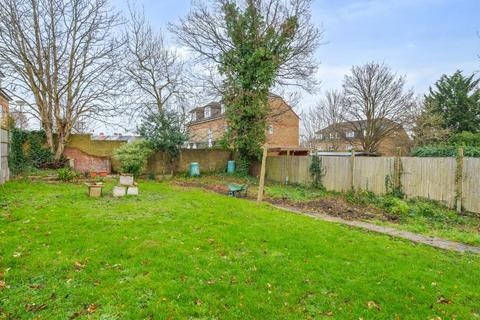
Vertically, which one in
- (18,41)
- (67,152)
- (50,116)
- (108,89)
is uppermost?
(18,41)

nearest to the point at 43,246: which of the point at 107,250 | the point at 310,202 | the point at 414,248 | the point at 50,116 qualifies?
the point at 107,250

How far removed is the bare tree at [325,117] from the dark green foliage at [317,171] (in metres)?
15.7

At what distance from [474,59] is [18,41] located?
19.7m

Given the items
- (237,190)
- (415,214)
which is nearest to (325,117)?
(237,190)

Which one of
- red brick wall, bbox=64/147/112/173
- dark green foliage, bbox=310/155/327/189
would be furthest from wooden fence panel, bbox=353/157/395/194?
red brick wall, bbox=64/147/112/173

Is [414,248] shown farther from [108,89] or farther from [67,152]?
[67,152]

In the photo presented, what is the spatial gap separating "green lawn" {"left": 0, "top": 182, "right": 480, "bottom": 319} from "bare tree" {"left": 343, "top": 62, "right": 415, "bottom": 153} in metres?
21.5

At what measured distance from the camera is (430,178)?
10086mm

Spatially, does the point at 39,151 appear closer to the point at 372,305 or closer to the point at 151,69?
the point at 151,69

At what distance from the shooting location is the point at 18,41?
1377 cm

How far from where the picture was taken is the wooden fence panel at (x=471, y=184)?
29.0 feet

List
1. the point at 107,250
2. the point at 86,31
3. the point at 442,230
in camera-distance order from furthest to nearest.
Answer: the point at 86,31 < the point at 442,230 < the point at 107,250

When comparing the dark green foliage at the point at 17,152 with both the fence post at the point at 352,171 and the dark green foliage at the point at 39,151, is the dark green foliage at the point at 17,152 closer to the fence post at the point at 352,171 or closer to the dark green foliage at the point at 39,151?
the dark green foliage at the point at 39,151

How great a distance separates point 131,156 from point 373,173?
38.0ft
